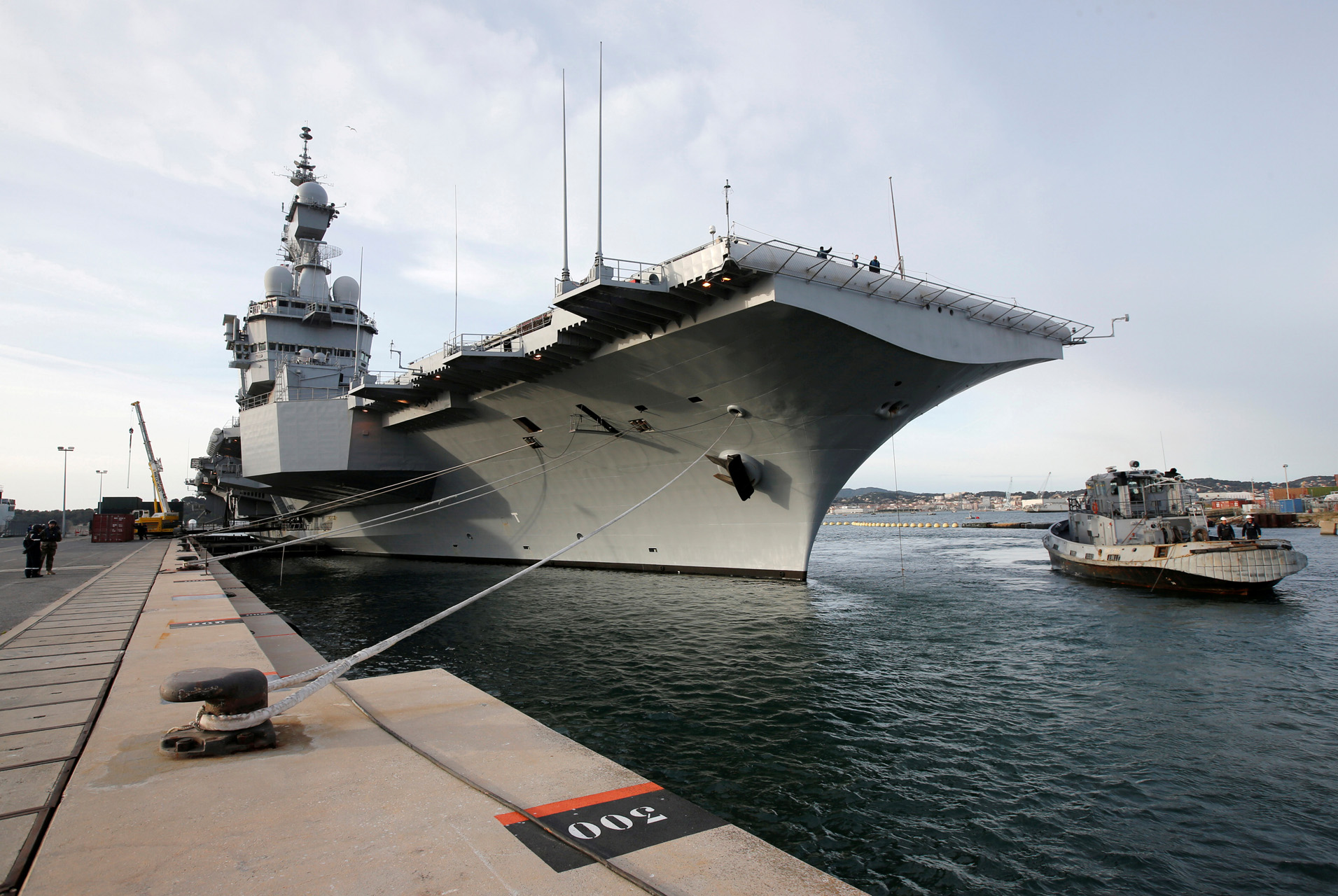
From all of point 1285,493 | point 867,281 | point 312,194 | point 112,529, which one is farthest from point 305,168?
point 1285,493

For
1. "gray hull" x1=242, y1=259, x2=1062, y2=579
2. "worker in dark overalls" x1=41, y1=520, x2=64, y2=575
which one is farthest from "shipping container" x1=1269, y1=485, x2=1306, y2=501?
"worker in dark overalls" x1=41, y1=520, x2=64, y2=575

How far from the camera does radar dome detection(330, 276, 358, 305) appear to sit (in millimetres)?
34812

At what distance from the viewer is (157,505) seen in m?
47.5

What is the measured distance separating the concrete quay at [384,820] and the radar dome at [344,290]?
116 feet

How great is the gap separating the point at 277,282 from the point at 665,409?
29.1 m

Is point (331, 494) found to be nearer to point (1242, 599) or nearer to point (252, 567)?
point (252, 567)

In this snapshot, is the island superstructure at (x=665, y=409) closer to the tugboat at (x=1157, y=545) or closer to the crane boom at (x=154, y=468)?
the tugboat at (x=1157, y=545)

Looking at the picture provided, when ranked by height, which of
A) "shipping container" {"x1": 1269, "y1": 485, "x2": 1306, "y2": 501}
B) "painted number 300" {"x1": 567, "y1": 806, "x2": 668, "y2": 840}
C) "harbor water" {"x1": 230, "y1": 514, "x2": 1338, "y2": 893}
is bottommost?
"harbor water" {"x1": 230, "y1": 514, "x2": 1338, "y2": 893}

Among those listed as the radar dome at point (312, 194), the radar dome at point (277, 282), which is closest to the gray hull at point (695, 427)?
the radar dome at point (277, 282)

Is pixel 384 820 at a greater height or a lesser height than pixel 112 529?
lesser

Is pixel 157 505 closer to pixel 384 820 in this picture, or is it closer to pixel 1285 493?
pixel 384 820

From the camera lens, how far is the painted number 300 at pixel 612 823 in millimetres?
2555

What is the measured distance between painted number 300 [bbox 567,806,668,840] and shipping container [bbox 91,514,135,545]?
42.8 meters

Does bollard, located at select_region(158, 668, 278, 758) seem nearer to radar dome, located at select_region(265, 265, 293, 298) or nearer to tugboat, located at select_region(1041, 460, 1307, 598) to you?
tugboat, located at select_region(1041, 460, 1307, 598)
